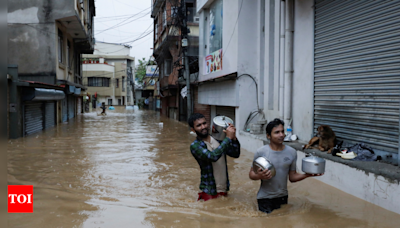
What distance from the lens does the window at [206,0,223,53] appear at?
1427cm

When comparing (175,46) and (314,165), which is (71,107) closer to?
(175,46)

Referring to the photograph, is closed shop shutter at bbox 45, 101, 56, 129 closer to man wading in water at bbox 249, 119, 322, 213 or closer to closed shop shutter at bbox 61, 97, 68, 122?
closed shop shutter at bbox 61, 97, 68, 122

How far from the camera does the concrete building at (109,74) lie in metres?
56.7

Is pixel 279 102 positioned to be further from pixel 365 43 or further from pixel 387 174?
pixel 387 174

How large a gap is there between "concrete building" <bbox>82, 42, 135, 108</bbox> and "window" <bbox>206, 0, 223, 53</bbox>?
41.8 meters

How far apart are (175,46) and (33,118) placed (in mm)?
12212

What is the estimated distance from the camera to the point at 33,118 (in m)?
16.0

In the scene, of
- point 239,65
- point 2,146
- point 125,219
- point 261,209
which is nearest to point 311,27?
point 239,65

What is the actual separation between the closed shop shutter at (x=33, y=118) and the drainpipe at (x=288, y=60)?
11.3 meters

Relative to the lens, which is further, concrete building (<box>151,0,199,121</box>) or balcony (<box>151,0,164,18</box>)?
balcony (<box>151,0,164,18</box>)

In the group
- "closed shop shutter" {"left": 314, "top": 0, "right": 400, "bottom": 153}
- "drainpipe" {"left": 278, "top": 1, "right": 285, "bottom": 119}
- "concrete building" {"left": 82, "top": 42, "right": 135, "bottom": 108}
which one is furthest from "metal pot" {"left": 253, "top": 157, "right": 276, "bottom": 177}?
"concrete building" {"left": 82, "top": 42, "right": 135, "bottom": 108}

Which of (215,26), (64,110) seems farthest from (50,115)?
(215,26)

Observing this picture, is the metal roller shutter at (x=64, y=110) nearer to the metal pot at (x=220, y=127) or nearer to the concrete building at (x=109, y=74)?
the metal pot at (x=220, y=127)

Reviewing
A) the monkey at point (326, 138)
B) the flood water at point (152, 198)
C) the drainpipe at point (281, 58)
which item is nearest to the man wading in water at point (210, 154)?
the flood water at point (152, 198)
